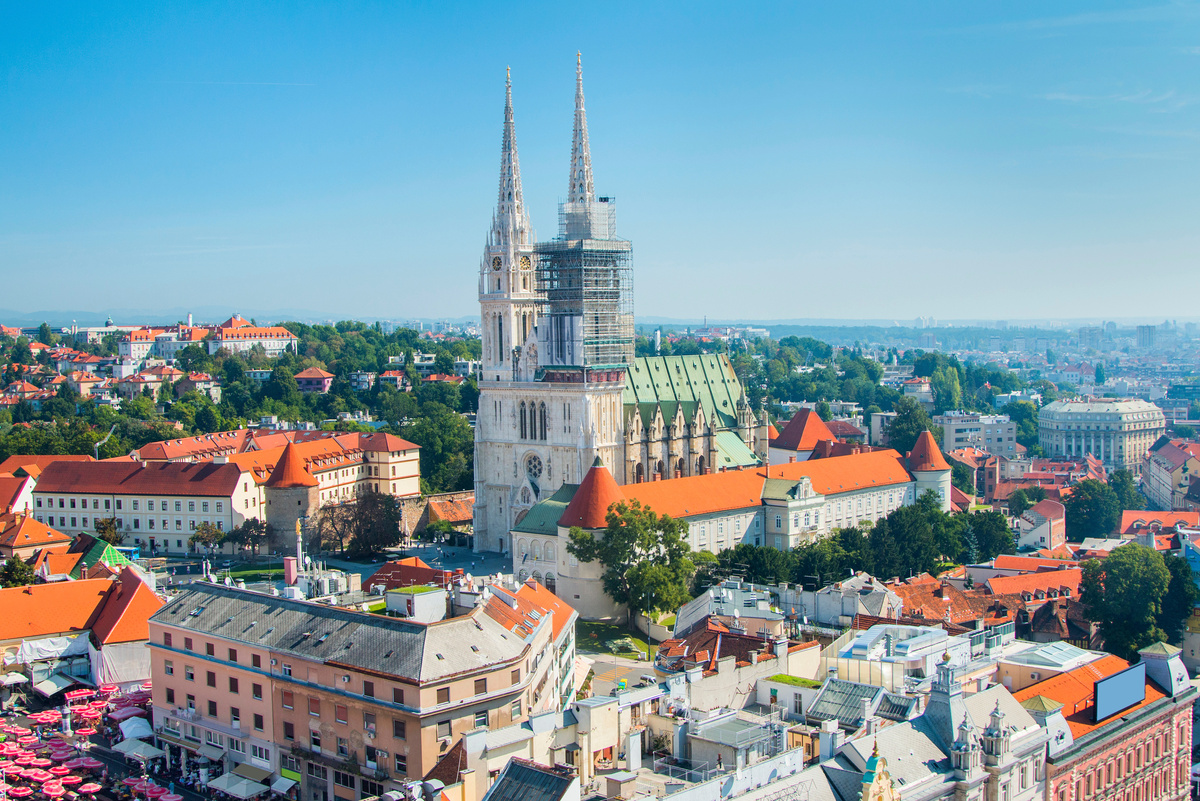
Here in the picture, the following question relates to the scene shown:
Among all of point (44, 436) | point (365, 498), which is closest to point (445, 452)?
point (365, 498)

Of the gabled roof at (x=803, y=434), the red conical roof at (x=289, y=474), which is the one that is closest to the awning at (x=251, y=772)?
the red conical roof at (x=289, y=474)

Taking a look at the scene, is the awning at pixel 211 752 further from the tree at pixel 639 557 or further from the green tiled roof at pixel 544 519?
the green tiled roof at pixel 544 519

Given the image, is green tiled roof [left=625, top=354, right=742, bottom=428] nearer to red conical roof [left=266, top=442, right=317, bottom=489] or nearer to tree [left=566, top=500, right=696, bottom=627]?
tree [left=566, top=500, right=696, bottom=627]

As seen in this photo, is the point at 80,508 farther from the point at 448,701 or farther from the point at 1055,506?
the point at 1055,506

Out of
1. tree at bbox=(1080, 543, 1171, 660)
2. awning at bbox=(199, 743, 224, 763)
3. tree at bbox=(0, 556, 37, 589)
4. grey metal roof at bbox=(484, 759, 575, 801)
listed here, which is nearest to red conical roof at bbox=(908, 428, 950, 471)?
tree at bbox=(1080, 543, 1171, 660)

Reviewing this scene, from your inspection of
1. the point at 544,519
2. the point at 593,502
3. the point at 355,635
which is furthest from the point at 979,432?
the point at 355,635

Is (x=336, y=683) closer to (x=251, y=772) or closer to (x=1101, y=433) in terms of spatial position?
(x=251, y=772)

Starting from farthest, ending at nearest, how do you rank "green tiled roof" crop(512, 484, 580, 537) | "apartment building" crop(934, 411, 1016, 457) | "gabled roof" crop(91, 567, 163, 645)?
"apartment building" crop(934, 411, 1016, 457) → "green tiled roof" crop(512, 484, 580, 537) → "gabled roof" crop(91, 567, 163, 645)
